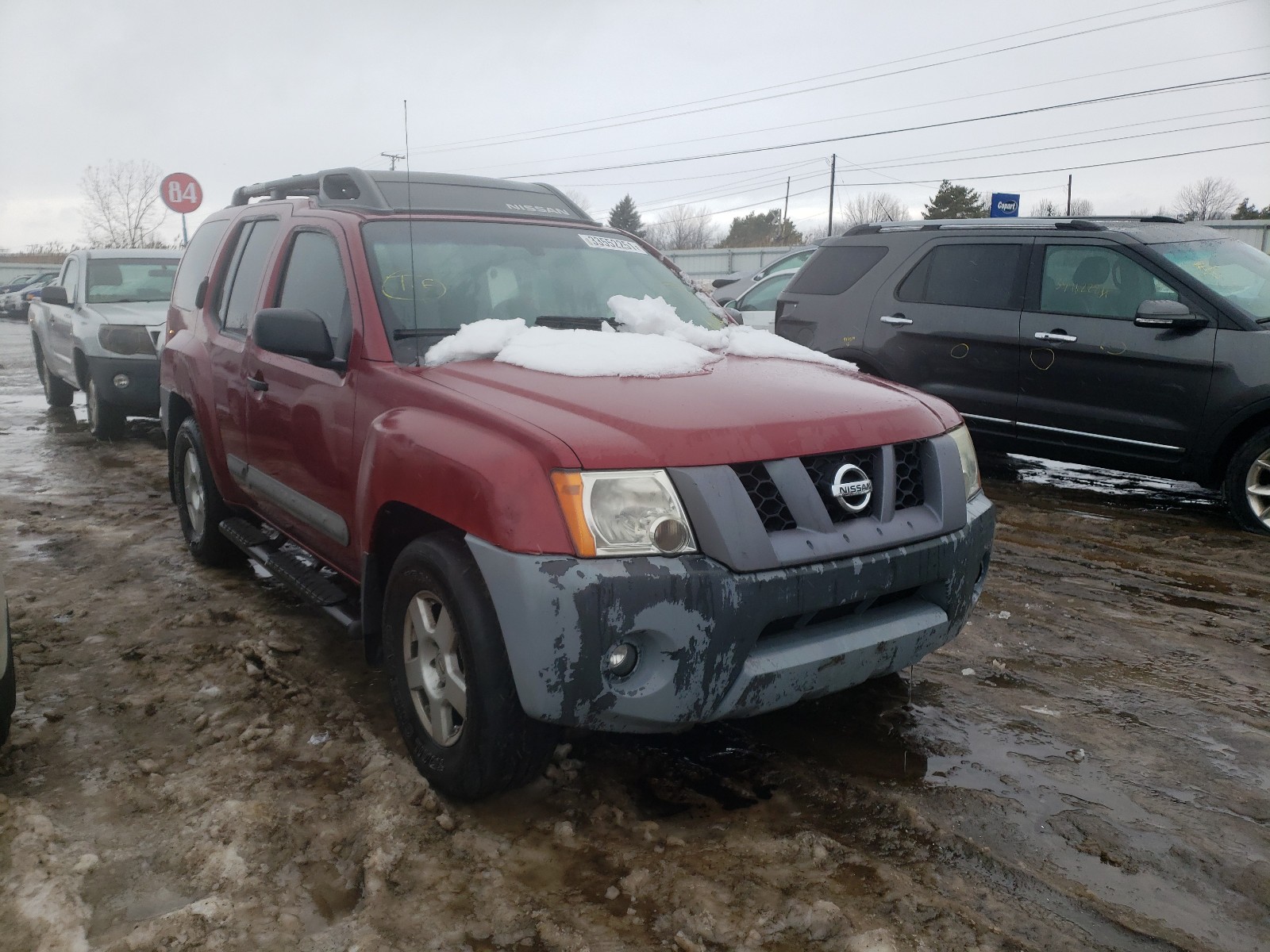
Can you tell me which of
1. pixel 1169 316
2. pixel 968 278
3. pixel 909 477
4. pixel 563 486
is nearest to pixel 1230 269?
pixel 1169 316

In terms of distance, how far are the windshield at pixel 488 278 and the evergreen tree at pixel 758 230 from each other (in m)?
64.8

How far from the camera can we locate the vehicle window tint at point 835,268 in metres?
7.62

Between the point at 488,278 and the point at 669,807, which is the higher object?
the point at 488,278

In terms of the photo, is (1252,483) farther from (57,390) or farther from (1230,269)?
(57,390)

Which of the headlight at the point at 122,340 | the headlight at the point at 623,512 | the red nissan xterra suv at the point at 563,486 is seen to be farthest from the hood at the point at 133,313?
the headlight at the point at 623,512

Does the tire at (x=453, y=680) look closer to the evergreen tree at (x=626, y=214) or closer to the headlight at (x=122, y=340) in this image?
the headlight at (x=122, y=340)

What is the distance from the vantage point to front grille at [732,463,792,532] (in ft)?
8.31

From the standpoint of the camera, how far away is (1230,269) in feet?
20.0

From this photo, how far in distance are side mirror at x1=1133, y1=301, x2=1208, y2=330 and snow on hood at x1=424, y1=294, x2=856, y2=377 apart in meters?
3.20

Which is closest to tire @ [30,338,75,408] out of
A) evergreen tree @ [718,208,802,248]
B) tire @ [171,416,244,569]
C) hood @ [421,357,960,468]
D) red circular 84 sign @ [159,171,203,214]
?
red circular 84 sign @ [159,171,203,214]

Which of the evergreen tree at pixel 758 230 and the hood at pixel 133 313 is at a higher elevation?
the evergreen tree at pixel 758 230

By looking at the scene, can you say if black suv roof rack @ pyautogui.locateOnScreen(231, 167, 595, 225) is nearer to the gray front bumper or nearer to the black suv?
the gray front bumper

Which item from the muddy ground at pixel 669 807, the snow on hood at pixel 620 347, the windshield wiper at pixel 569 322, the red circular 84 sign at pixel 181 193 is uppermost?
the red circular 84 sign at pixel 181 193

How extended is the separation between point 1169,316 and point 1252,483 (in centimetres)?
106
